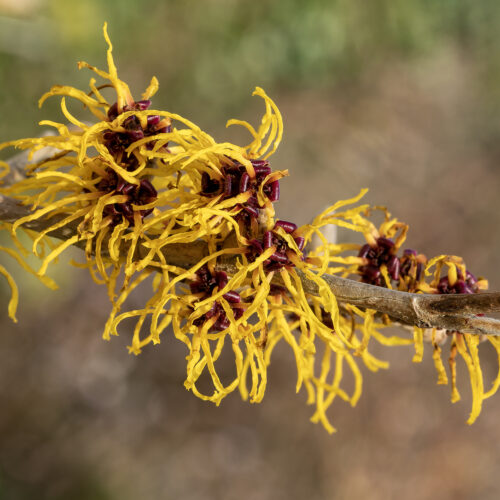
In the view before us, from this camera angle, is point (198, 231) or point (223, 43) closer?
point (198, 231)

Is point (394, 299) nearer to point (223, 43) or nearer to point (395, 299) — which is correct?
point (395, 299)

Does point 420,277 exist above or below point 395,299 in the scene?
above

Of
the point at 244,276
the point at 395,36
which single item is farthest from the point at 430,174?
the point at 244,276

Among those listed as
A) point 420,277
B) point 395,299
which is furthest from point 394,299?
point 420,277

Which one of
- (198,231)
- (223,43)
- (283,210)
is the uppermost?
(223,43)

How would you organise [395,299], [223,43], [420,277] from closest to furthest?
[395,299] < [420,277] < [223,43]

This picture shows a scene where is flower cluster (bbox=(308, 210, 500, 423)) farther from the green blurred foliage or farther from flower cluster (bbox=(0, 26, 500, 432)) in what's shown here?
the green blurred foliage

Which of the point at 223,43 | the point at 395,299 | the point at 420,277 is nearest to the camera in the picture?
the point at 395,299
